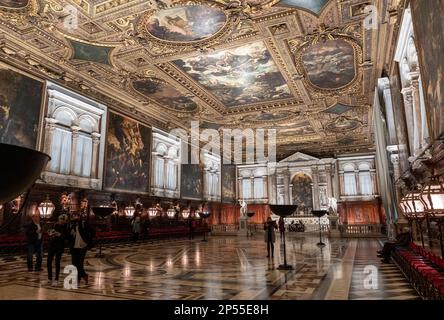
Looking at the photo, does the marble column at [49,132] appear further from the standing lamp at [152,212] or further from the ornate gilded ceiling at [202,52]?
the standing lamp at [152,212]

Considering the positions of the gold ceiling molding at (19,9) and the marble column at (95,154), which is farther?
the marble column at (95,154)

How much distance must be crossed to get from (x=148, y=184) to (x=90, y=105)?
5667mm

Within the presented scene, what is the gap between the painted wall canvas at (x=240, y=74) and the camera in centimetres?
1212

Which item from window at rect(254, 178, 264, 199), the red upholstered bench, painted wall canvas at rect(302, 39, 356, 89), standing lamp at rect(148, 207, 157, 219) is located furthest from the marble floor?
window at rect(254, 178, 264, 199)

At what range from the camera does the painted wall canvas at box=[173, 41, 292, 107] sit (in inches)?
477

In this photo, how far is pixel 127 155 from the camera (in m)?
17.0

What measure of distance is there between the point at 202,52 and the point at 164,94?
477 centimetres

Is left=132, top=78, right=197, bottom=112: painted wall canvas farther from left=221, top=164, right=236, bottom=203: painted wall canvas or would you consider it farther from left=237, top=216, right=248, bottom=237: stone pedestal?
left=221, top=164, right=236, bottom=203: painted wall canvas

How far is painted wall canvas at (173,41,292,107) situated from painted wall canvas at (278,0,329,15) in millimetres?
2212

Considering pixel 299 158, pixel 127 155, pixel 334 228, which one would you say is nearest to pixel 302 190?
pixel 299 158

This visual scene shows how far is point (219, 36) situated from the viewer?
10797 mm

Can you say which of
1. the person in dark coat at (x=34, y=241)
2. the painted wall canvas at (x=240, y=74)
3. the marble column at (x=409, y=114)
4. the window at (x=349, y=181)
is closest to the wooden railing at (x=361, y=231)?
the window at (x=349, y=181)

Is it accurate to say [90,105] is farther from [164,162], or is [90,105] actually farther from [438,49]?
[438,49]

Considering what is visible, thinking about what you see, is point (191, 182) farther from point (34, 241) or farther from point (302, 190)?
point (34, 241)
